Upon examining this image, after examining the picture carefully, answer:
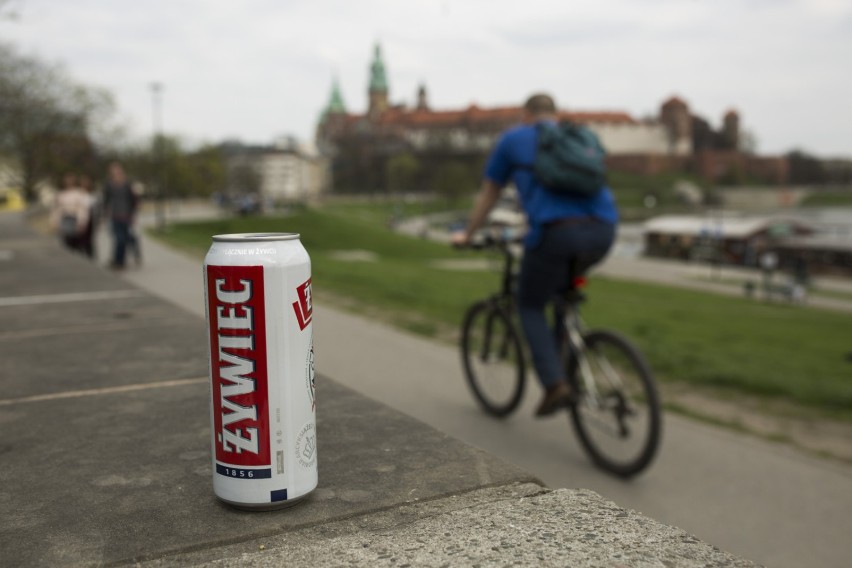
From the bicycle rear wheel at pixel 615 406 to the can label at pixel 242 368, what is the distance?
2548 mm

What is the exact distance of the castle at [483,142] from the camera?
141 metres

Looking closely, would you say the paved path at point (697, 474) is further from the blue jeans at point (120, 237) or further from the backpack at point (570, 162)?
the blue jeans at point (120, 237)

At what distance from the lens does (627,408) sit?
385 centimetres

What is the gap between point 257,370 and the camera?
1.45 metres

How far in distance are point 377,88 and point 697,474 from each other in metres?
176

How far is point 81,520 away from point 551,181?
2.72m

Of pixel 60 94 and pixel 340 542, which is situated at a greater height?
pixel 60 94

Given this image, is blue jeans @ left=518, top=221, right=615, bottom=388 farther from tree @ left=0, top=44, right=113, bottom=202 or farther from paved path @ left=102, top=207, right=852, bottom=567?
tree @ left=0, top=44, right=113, bottom=202

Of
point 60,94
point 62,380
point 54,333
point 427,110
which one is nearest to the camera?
point 62,380

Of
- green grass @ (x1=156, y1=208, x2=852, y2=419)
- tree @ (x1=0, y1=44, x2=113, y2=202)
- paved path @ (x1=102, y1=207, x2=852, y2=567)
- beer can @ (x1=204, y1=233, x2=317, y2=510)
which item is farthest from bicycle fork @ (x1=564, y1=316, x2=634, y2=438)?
tree @ (x1=0, y1=44, x2=113, y2=202)

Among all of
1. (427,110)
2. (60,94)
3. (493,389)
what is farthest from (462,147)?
(493,389)

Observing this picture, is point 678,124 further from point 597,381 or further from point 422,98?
point 597,381

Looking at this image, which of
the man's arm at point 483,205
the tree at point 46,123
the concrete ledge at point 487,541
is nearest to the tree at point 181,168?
the tree at point 46,123

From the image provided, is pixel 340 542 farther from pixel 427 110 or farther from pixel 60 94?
pixel 427 110
